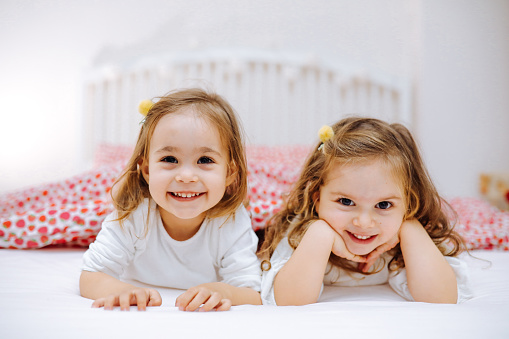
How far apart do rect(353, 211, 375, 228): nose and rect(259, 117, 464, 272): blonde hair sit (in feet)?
0.31

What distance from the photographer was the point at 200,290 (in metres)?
0.71

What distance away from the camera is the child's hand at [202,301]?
68 centimetres

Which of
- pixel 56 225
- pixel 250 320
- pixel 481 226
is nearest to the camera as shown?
pixel 250 320

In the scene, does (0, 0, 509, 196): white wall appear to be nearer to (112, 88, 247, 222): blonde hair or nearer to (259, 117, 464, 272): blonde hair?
(112, 88, 247, 222): blonde hair

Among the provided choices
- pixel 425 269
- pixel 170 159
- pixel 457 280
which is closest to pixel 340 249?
pixel 425 269

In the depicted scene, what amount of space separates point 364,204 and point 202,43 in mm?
1878

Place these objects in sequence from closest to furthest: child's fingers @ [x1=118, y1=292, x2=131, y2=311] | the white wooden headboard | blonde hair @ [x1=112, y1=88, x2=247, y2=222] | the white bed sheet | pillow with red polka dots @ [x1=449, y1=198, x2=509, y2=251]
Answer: the white bed sheet
child's fingers @ [x1=118, y1=292, x2=131, y2=311]
blonde hair @ [x1=112, y1=88, x2=247, y2=222]
pillow with red polka dots @ [x1=449, y1=198, x2=509, y2=251]
the white wooden headboard

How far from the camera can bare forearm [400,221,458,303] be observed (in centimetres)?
82

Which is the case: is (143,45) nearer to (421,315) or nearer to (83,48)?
(83,48)

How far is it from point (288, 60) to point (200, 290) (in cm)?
187

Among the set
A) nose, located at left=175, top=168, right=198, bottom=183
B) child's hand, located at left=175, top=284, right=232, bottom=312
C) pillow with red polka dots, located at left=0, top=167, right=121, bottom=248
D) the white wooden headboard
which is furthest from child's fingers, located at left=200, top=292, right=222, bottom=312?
the white wooden headboard

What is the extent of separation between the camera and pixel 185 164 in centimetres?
83

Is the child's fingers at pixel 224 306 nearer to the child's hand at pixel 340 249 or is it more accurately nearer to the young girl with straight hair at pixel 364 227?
the young girl with straight hair at pixel 364 227

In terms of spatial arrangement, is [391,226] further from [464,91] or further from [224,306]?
[464,91]
